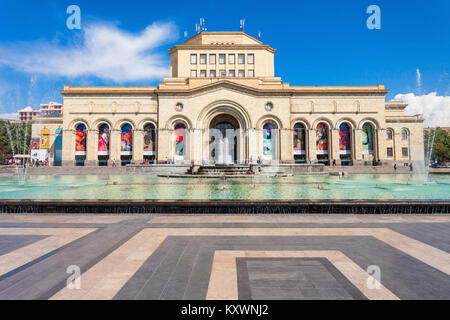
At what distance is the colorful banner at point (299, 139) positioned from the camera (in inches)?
1454

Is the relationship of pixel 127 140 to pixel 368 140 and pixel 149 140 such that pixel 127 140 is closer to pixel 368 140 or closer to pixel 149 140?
pixel 149 140

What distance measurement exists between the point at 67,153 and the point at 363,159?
45780 millimetres

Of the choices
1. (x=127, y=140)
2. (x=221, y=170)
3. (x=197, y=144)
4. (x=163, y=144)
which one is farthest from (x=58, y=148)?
(x=221, y=170)

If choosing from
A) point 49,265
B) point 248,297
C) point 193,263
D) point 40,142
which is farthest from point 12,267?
point 40,142

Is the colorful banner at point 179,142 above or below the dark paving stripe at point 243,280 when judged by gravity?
above

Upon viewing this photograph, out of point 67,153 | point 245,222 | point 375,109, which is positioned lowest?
point 245,222

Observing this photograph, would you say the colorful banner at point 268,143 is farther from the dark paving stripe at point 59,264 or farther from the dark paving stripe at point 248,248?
the dark paving stripe at point 59,264

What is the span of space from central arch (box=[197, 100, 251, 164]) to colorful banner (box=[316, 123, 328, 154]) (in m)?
11.3

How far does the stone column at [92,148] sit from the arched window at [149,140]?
752 cm

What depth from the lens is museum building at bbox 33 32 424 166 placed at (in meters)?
34.8

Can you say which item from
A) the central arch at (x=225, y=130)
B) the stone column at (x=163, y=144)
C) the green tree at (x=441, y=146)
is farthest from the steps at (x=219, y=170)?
the green tree at (x=441, y=146)

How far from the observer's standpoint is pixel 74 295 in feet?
8.81

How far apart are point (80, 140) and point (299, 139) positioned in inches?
1350

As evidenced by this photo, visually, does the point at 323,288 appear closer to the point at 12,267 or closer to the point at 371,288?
the point at 371,288
